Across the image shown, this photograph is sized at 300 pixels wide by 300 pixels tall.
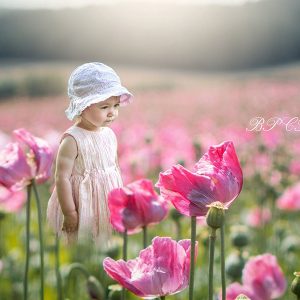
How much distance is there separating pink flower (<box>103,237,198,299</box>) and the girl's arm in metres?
0.06

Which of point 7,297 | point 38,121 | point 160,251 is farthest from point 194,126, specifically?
point 160,251

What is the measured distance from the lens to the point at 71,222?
573 mm

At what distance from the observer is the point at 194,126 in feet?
8.68

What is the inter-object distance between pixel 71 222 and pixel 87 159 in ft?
0.16

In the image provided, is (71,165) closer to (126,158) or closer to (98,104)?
(98,104)

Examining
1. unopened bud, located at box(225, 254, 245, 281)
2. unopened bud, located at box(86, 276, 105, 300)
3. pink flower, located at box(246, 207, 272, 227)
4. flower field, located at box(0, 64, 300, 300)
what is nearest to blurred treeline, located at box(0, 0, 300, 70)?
flower field, located at box(0, 64, 300, 300)

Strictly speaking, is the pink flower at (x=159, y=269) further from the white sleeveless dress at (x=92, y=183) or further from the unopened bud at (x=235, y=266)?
the unopened bud at (x=235, y=266)

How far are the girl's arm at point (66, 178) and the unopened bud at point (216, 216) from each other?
0.10 m

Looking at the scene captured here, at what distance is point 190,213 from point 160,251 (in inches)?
1.7

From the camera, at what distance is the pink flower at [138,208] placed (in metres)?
0.65

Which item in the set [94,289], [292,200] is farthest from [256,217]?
[94,289]

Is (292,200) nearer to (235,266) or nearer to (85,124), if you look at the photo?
(235,266)

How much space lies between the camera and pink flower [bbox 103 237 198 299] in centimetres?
61

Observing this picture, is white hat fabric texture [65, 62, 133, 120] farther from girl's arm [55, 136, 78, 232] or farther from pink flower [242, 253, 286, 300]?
pink flower [242, 253, 286, 300]
